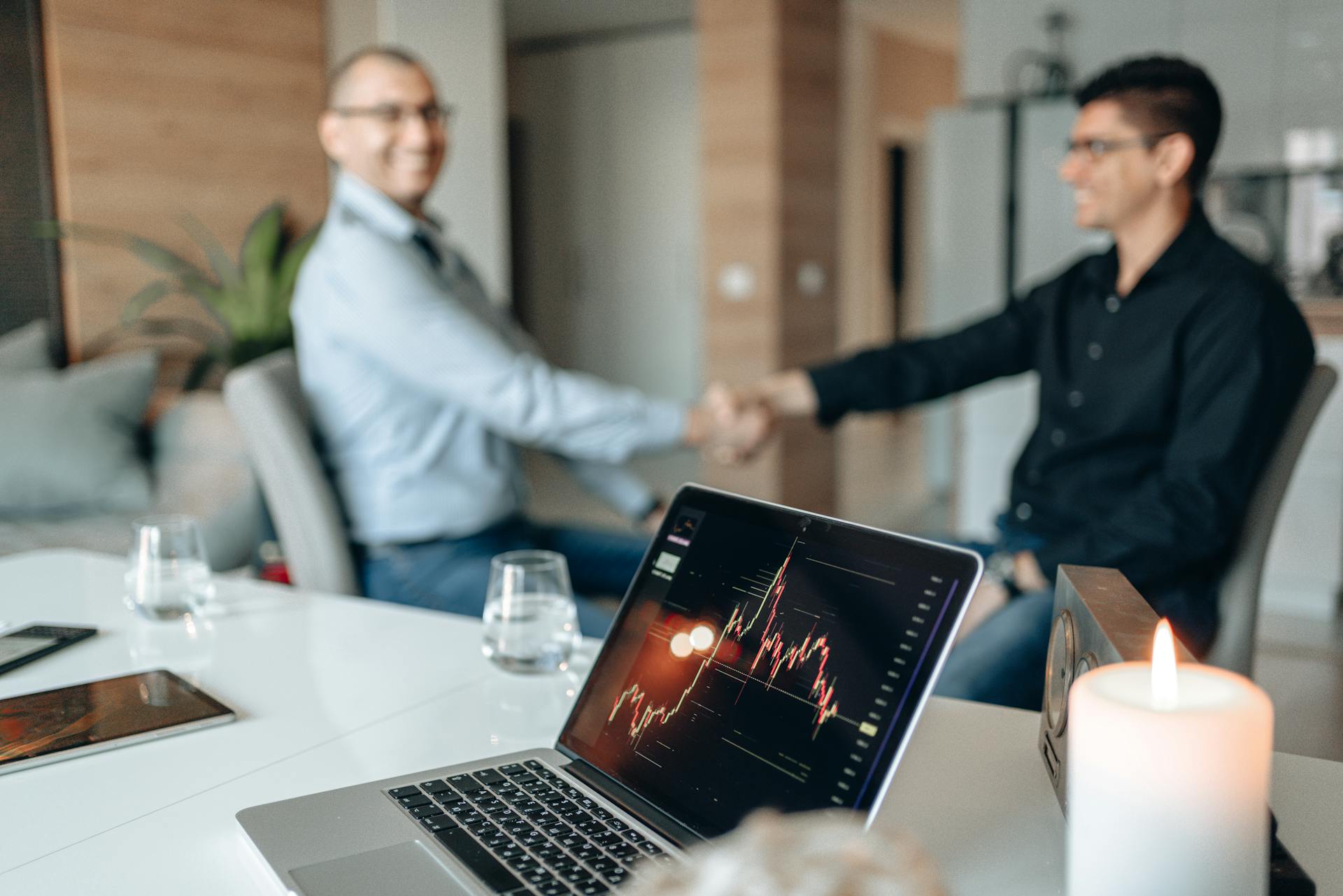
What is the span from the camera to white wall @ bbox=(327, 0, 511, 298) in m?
4.71

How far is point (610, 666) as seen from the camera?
89 cm

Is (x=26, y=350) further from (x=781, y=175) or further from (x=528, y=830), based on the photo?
(x=528, y=830)

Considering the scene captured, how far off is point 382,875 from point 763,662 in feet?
0.91

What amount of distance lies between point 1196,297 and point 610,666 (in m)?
1.26

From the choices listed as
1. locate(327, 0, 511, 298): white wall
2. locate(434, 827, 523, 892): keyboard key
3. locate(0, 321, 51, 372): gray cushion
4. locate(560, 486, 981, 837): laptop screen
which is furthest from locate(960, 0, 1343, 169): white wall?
locate(434, 827, 523, 892): keyboard key

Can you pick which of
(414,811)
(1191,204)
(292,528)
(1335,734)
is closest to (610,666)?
(414,811)

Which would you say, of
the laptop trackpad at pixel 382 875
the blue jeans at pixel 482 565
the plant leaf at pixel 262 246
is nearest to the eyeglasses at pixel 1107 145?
the blue jeans at pixel 482 565

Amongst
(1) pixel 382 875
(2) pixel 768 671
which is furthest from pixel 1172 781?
(1) pixel 382 875

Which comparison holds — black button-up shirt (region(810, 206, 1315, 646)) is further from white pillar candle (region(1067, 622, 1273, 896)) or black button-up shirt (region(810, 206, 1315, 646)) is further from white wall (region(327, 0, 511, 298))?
white wall (region(327, 0, 511, 298))

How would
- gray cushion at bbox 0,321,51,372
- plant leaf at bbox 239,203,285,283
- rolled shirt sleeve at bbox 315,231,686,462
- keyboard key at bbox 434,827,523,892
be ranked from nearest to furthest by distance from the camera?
keyboard key at bbox 434,827,523,892 → rolled shirt sleeve at bbox 315,231,686,462 → gray cushion at bbox 0,321,51,372 → plant leaf at bbox 239,203,285,283

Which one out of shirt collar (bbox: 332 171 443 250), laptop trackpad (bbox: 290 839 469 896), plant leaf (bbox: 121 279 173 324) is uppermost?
shirt collar (bbox: 332 171 443 250)

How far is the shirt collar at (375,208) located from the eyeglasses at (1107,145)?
1142mm

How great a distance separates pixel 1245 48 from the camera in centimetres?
452

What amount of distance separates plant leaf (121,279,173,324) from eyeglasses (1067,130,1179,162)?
3.32m
